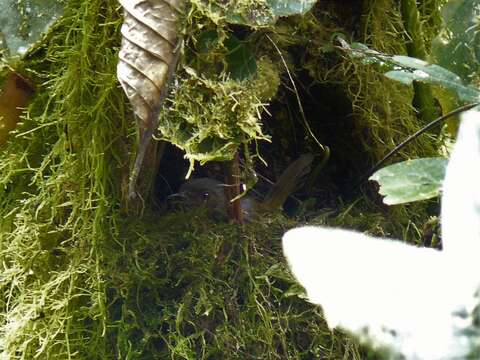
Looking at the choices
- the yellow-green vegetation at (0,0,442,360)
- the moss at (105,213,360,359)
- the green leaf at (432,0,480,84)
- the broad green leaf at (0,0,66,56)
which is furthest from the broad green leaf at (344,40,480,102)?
the broad green leaf at (0,0,66,56)

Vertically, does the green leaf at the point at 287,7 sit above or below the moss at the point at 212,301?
above

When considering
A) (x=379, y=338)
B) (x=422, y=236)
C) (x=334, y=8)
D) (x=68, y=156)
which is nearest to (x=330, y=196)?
(x=422, y=236)

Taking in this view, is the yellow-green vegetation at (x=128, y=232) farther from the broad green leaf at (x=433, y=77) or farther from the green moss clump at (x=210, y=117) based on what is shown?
the broad green leaf at (x=433, y=77)

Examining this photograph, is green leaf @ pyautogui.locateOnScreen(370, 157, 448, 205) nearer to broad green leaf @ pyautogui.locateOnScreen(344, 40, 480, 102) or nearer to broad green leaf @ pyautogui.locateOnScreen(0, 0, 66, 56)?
broad green leaf @ pyautogui.locateOnScreen(344, 40, 480, 102)

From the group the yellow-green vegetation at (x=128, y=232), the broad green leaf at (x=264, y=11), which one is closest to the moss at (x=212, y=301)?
the yellow-green vegetation at (x=128, y=232)

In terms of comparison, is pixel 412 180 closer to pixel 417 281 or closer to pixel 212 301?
pixel 417 281

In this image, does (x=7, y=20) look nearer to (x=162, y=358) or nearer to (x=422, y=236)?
(x=162, y=358)

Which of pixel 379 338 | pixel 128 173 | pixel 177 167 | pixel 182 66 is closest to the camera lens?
pixel 379 338
